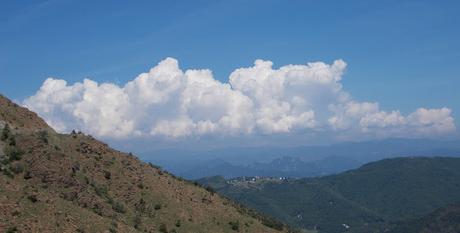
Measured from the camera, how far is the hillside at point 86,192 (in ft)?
147

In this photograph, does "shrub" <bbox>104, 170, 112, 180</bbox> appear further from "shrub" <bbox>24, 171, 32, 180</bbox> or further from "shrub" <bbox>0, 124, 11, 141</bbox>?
"shrub" <bbox>0, 124, 11, 141</bbox>

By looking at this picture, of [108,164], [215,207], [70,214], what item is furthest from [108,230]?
[215,207]

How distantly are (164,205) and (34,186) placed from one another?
1523 centimetres

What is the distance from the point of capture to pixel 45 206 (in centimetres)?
4516

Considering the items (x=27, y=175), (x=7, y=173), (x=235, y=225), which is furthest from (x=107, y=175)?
(x=235, y=225)

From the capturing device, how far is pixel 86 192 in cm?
5366

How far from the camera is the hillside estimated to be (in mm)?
44781

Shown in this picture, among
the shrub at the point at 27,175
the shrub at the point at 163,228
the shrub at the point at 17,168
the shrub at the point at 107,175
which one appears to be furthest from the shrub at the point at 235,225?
the shrub at the point at 17,168

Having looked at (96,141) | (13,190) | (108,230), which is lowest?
(108,230)

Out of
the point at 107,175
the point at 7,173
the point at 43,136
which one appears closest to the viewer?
the point at 7,173

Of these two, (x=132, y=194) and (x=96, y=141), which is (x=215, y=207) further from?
(x=96, y=141)

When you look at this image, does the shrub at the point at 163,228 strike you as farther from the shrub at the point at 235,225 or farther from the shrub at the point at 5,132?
the shrub at the point at 5,132

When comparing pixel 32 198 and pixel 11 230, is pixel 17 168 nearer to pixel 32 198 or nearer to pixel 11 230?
pixel 32 198

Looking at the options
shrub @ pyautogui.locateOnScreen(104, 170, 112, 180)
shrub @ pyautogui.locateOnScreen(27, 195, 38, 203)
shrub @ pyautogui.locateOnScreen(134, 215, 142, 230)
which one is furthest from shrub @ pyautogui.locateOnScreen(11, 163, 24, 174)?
shrub @ pyautogui.locateOnScreen(134, 215, 142, 230)
